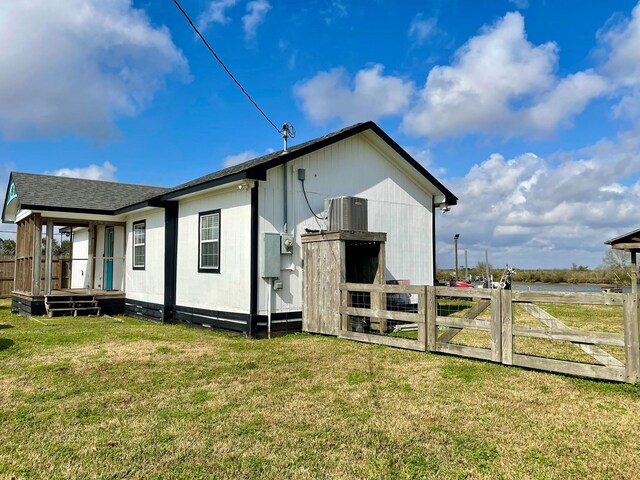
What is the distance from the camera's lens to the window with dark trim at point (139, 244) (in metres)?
12.4

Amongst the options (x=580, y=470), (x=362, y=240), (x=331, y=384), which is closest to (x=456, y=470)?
(x=580, y=470)

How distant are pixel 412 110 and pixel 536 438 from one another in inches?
562

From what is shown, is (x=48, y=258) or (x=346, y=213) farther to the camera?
(x=48, y=258)

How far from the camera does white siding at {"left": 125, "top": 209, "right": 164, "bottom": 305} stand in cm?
1136

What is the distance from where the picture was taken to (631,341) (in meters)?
4.93

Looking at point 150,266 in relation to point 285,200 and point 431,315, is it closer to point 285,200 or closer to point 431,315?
point 285,200

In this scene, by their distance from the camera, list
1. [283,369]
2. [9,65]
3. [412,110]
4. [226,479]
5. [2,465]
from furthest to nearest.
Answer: [412,110]
[9,65]
[283,369]
[2,465]
[226,479]

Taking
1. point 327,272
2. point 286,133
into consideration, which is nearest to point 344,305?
point 327,272

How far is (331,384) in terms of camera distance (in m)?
5.12

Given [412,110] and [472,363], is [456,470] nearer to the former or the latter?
[472,363]

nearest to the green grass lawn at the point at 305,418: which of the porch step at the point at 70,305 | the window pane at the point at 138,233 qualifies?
the window pane at the point at 138,233

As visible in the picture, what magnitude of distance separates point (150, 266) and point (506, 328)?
30.4 feet

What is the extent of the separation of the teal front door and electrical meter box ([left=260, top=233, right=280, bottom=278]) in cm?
858

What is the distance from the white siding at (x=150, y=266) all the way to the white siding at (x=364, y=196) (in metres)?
3.99
